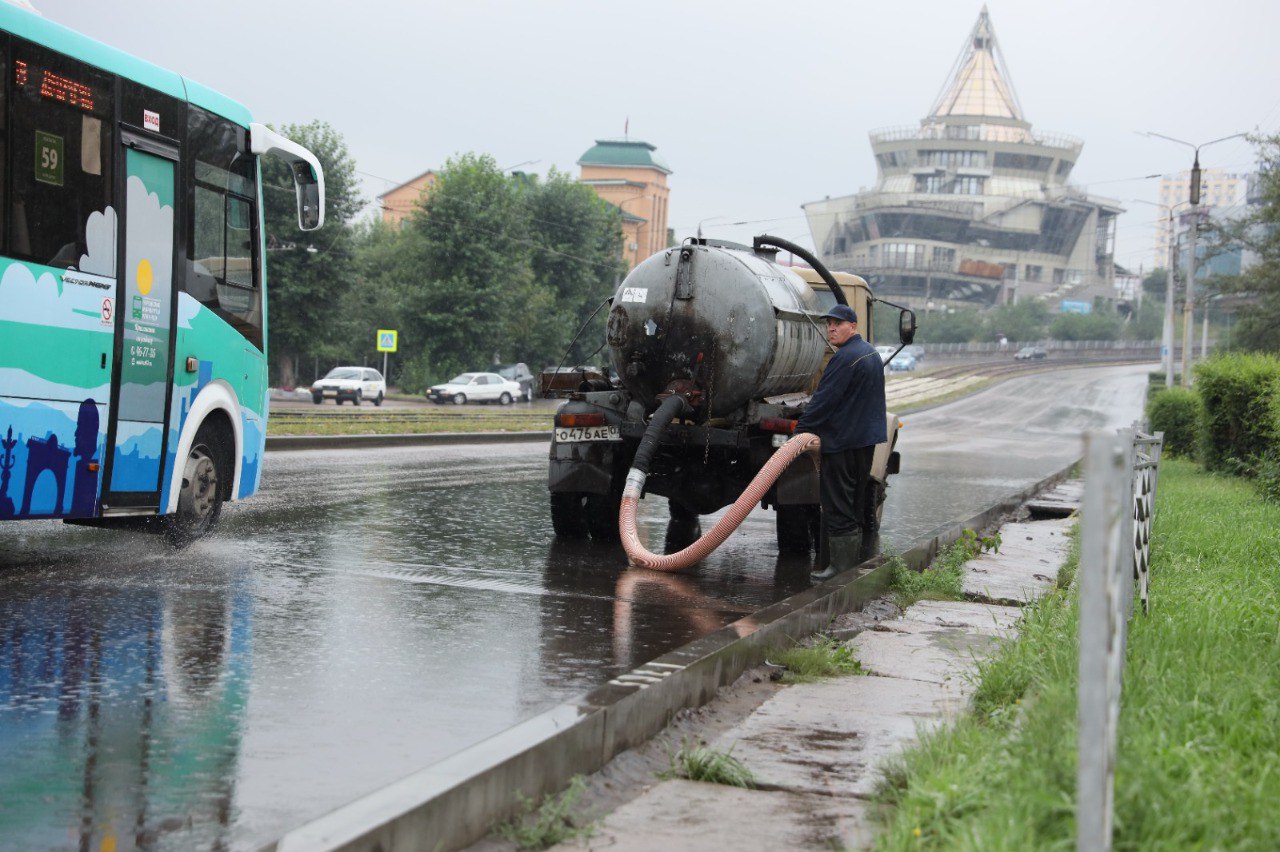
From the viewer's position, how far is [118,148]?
923 centimetres

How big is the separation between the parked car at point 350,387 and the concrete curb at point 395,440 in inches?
750

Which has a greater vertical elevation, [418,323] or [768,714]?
[418,323]

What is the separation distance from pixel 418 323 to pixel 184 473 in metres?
57.9

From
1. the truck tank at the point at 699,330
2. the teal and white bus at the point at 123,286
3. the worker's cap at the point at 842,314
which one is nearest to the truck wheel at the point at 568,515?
the truck tank at the point at 699,330

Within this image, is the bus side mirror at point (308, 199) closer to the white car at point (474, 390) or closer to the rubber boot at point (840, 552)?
the rubber boot at point (840, 552)

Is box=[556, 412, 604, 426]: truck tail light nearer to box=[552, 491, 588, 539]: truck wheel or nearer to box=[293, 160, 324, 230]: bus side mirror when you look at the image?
box=[552, 491, 588, 539]: truck wheel

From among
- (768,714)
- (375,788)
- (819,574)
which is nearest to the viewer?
(375,788)

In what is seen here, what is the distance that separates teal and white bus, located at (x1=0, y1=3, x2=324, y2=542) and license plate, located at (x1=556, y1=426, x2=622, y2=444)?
2.38 m

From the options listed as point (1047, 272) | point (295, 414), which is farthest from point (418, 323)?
point (1047, 272)

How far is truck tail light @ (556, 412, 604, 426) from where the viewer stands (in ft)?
37.3

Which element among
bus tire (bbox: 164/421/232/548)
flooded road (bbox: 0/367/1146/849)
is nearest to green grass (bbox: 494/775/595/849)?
flooded road (bbox: 0/367/1146/849)

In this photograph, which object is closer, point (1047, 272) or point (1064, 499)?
point (1064, 499)

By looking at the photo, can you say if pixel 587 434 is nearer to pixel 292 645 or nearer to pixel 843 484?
pixel 843 484

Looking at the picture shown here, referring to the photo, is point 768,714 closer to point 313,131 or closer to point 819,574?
point 819,574
